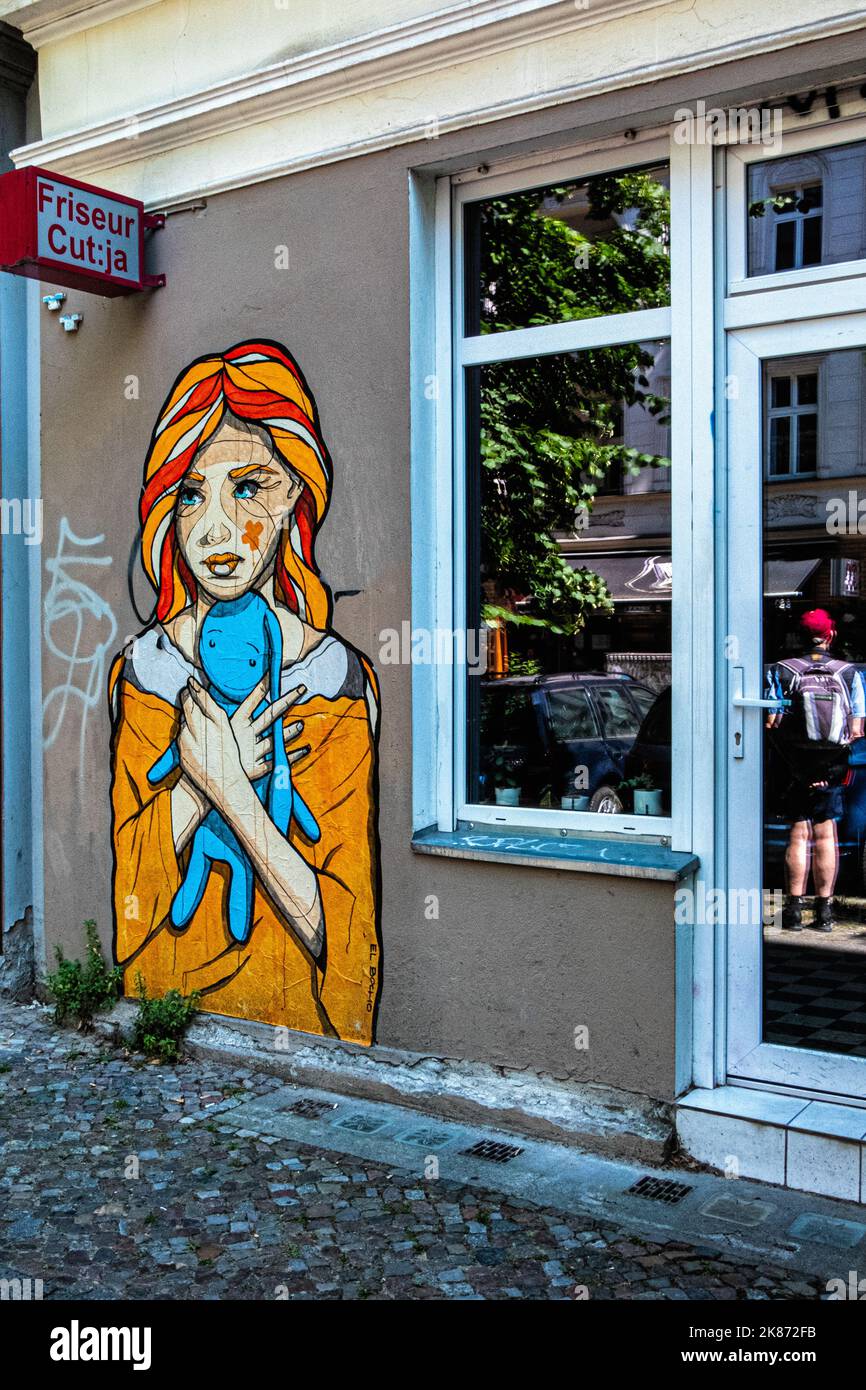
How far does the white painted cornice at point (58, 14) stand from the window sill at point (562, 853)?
3950 mm

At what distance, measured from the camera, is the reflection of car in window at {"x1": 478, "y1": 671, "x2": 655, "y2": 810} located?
4.71 m

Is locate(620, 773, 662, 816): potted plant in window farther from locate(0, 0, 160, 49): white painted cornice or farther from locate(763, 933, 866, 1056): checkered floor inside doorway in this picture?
locate(0, 0, 160, 49): white painted cornice

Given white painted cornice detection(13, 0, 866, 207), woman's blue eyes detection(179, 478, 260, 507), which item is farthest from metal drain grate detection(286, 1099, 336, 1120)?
white painted cornice detection(13, 0, 866, 207)

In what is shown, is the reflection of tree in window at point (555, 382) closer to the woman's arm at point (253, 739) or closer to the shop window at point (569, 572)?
the shop window at point (569, 572)

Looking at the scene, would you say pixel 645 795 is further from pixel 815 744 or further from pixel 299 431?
pixel 299 431

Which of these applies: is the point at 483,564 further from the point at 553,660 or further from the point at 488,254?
the point at 488,254

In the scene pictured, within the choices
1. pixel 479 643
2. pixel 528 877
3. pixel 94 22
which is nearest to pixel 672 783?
pixel 528 877

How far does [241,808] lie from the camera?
5484 millimetres

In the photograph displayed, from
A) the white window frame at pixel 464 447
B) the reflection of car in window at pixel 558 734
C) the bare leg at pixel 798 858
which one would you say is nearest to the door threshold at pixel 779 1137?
the bare leg at pixel 798 858

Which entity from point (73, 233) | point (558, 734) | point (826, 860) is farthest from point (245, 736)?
point (826, 860)

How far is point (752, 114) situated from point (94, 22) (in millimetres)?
3303

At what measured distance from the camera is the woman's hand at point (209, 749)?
5.52m

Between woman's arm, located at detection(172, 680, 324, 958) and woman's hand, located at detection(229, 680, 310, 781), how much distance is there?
0.04 meters
